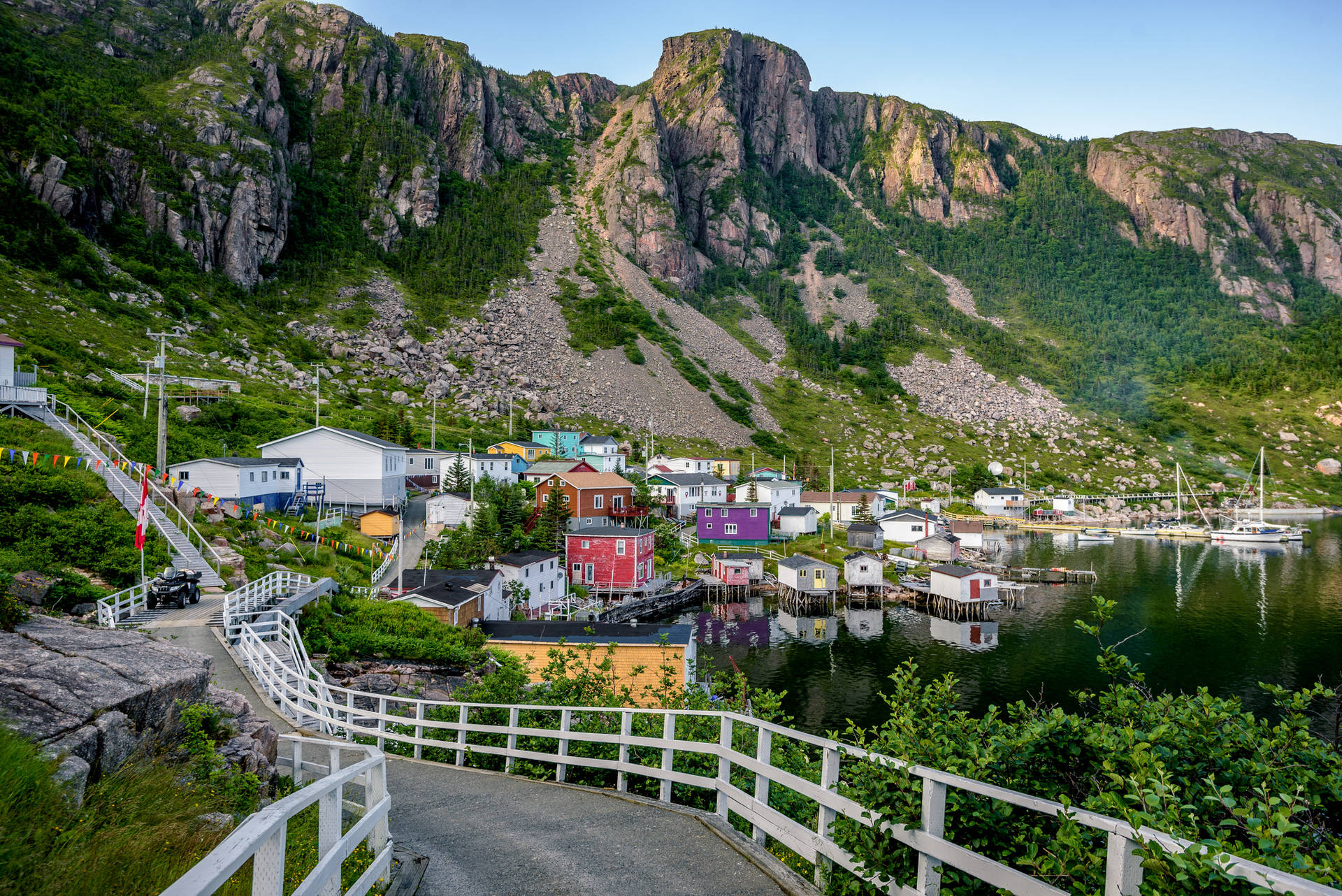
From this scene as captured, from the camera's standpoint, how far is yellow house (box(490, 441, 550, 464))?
77.8 meters

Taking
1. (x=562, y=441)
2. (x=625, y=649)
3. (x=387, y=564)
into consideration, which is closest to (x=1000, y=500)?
(x=562, y=441)

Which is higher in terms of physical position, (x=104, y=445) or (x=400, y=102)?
(x=400, y=102)

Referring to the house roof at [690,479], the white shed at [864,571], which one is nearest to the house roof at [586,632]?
the white shed at [864,571]

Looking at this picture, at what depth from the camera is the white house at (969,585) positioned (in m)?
54.6

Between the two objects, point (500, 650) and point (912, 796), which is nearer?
point (912, 796)

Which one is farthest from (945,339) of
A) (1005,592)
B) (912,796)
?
(912,796)

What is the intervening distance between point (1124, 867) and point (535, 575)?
42.7 meters

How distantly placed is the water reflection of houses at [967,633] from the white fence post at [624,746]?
4224cm

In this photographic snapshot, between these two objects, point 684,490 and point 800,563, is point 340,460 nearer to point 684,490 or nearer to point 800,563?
point 800,563

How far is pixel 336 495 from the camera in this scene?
5094 centimetres

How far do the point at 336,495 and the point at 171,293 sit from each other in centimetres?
6604

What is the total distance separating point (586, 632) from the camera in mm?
28859

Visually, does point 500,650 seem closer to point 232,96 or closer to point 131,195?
point 131,195

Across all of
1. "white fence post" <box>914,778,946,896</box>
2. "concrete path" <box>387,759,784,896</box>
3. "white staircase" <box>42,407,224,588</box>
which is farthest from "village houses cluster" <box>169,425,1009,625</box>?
"white fence post" <box>914,778,946,896</box>
